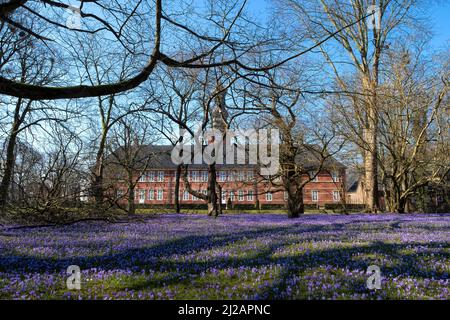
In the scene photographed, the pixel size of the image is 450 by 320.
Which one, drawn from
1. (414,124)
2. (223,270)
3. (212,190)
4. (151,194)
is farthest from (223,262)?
(151,194)

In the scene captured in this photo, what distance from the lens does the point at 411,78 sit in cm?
2058

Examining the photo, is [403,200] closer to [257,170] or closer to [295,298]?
[257,170]

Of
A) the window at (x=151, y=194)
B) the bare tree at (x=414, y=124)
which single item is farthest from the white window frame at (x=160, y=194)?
the bare tree at (x=414, y=124)

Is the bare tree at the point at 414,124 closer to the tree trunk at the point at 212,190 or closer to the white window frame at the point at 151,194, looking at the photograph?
the tree trunk at the point at 212,190

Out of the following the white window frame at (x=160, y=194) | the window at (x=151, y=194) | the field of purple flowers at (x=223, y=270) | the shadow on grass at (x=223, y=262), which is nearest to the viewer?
the field of purple flowers at (x=223, y=270)

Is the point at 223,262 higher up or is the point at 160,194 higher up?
the point at 160,194

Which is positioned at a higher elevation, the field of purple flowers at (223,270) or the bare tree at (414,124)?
the bare tree at (414,124)

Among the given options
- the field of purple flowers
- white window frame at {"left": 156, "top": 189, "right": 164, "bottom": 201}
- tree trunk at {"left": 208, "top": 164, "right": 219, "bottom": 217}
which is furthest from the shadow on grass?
white window frame at {"left": 156, "top": 189, "right": 164, "bottom": 201}

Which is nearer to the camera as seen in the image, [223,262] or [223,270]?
[223,270]

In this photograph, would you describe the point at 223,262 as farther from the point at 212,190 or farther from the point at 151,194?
the point at 151,194

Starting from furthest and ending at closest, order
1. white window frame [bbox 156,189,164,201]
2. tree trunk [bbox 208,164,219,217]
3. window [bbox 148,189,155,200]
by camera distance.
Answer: white window frame [bbox 156,189,164,201] → window [bbox 148,189,155,200] → tree trunk [bbox 208,164,219,217]

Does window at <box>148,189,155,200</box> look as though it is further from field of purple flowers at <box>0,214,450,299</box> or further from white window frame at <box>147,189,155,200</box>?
field of purple flowers at <box>0,214,450,299</box>

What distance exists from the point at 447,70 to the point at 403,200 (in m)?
8.63
